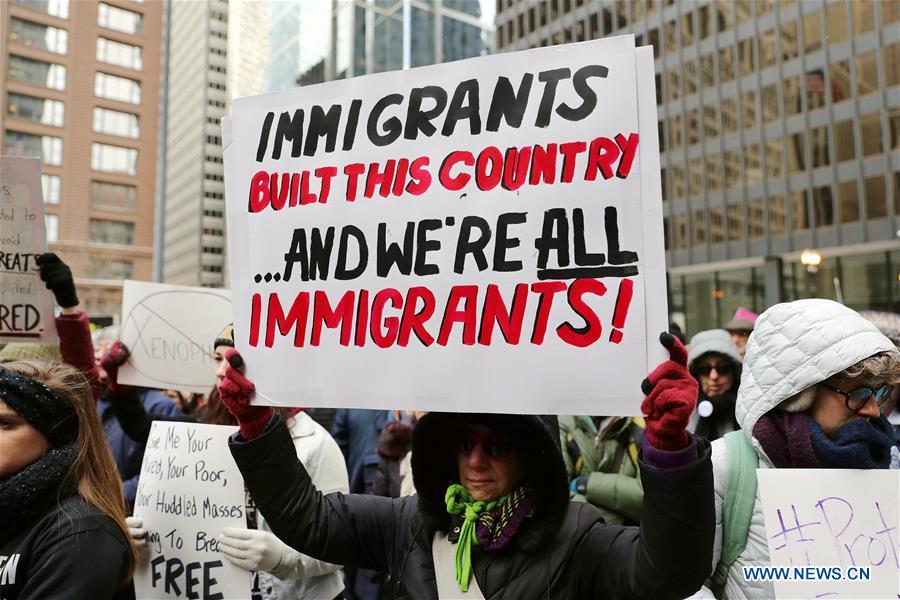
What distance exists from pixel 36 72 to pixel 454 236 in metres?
17.7

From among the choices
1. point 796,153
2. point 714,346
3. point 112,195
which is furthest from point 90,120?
point 796,153

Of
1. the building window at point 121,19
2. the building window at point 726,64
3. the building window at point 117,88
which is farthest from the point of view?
the building window at point 726,64

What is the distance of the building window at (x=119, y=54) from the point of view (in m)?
13.2

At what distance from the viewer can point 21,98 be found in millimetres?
26891

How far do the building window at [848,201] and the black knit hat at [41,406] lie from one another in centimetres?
3560

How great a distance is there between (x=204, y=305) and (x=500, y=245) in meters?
3.10

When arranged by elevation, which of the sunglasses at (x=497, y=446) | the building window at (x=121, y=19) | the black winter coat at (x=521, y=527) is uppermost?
the building window at (x=121, y=19)

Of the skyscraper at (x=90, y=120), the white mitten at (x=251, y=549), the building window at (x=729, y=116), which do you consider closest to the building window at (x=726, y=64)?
the building window at (x=729, y=116)

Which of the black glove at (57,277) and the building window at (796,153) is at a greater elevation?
the building window at (796,153)

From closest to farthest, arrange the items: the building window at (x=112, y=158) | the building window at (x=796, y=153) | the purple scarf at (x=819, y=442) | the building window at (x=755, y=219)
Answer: the purple scarf at (x=819, y=442), the building window at (x=112, y=158), the building window at (x=796, y=153), the building window at (x=755, y=219)

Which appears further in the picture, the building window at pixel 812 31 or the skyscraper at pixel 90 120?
the building window at pixel 812 31

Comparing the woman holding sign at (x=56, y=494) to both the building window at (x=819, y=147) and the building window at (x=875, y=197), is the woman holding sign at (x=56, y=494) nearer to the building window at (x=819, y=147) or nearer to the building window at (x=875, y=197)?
the building window at (x=875, y=197)

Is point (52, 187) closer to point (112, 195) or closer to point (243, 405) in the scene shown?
point (112, 195)

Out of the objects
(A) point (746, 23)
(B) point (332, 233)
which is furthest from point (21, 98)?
(A) point (746, 23)
